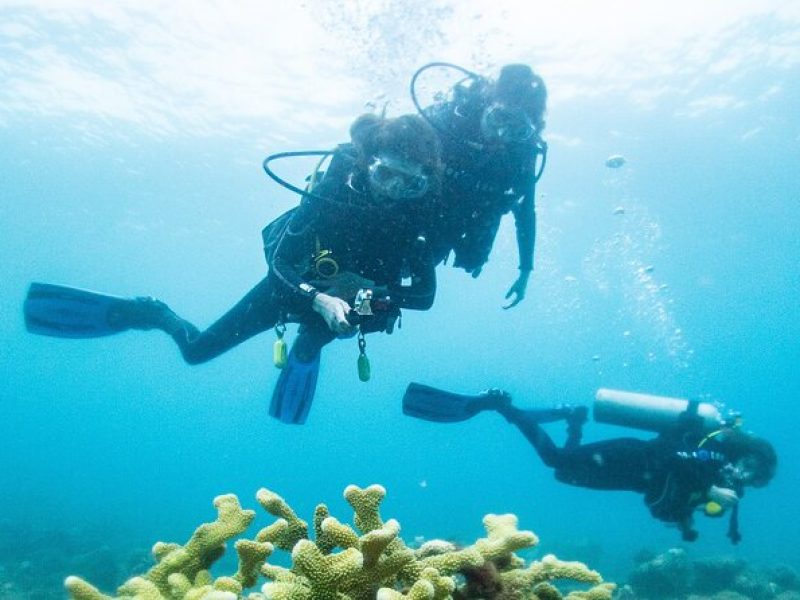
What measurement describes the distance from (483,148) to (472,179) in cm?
38

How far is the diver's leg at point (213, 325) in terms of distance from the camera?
7.32 m

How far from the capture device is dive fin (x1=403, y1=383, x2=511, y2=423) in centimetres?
949

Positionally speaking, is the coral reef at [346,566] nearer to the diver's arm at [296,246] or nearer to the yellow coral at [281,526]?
the yellow coral at [281,526]

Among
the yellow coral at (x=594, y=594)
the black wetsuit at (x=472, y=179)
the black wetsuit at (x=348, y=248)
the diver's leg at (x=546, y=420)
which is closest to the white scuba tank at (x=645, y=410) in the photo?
the diver's leg at (x=546, y=420)

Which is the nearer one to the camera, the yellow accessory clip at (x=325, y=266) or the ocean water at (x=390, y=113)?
the yellow accessory clip at (x=325, y=266)

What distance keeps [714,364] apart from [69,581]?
123m

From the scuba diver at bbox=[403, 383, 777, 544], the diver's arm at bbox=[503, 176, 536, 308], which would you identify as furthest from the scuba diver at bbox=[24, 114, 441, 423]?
the scuba diver at bbox=[403, 383, 777, 544]

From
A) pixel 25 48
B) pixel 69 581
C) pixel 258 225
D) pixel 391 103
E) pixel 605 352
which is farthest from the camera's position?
pixel 605 352

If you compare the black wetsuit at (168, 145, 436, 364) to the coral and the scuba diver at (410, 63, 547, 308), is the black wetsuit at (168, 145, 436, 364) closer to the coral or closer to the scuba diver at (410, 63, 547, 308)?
the scuba diver at (410, 63, 547, 308)

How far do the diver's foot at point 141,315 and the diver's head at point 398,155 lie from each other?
3924 mm

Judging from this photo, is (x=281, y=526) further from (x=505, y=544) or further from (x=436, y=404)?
(x=436, y=404)

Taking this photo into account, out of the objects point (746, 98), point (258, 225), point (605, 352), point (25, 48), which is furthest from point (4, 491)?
point (605, 352)

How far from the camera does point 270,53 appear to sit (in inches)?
889

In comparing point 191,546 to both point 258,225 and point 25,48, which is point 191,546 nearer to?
point 25,48
